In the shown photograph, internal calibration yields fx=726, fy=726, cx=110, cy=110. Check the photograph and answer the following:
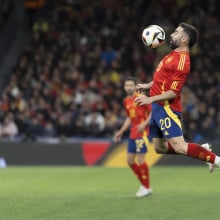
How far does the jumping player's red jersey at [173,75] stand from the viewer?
31.1 ft

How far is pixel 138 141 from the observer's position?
12406mm

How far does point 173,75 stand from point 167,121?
0.61 meters

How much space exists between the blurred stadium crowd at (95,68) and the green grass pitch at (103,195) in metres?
2.59

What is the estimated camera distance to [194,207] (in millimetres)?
9797

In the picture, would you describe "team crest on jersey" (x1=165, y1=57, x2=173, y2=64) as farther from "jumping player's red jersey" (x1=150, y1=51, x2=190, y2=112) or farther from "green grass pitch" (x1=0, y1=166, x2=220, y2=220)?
"green grass pitch" (x1=0, y1=166, x2=220, y2=220)

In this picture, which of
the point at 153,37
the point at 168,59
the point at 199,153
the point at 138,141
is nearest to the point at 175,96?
the point at 168,59

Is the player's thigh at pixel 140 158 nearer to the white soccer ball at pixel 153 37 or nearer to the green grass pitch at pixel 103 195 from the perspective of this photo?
the green grass pitch at pixel 103 195

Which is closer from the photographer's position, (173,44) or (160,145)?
(173,44)

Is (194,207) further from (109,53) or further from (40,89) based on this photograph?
(109,53)

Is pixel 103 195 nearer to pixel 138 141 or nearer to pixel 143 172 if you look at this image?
pixel 143 172

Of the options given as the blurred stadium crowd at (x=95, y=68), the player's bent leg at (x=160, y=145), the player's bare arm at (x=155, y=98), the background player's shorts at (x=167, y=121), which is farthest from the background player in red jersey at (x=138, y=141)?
the blurred stadium crowd at (x=95, y=68)

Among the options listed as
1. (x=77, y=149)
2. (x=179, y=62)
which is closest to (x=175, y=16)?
(x=77, y=149)

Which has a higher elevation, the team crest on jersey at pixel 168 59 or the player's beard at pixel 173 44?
the player's beard at pixel 173 44

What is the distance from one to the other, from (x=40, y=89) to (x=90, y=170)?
5786 millimetres
